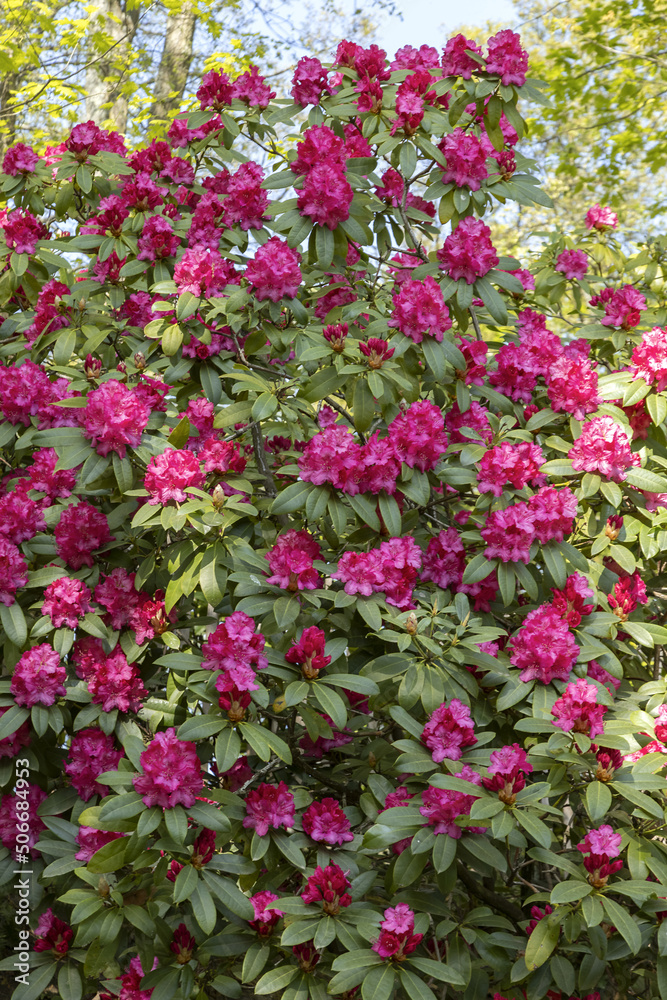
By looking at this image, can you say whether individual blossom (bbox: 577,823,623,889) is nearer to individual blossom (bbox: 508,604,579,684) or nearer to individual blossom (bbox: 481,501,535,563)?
individual blossom (bbox: 508,604,579,684)

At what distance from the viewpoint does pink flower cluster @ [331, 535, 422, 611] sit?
2.02 m

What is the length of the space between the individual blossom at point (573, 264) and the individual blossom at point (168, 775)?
85.8 inches

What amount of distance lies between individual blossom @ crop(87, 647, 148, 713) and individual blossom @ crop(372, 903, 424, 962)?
83 centimetres

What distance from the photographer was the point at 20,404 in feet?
8.09

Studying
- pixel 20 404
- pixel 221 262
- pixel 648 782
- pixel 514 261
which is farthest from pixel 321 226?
pixel 648 782

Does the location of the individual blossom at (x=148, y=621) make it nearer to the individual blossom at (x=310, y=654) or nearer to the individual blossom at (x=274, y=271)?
the individual blossom at (x=310, y=654)

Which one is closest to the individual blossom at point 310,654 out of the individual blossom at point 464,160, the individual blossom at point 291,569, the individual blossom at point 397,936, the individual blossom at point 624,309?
the individual blossom at point 291,569

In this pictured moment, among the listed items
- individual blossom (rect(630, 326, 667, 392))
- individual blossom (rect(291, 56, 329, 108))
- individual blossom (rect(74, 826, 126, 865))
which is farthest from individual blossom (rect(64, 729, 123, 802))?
individual blossom (rect(291, 56, 329, 108))

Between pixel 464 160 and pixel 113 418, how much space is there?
121 centimetres

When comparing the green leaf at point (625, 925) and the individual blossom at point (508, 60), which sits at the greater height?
the individual blossom at point (508, 60)

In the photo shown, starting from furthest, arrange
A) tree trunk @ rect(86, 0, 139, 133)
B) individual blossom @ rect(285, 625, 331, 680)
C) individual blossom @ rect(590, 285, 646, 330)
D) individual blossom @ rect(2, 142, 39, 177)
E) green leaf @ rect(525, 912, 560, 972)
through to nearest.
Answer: tree trunk @ rect(86, 0, 139, 133), individual blossom @ rect(2, 142, 39, 177), individual blossom @ rect(590, 285, 646, 330), individual blossom @ rect(285, 625, 331, 680), green leaf @ rect(525, 912, 560, 972)

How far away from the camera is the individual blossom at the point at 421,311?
2.22 m

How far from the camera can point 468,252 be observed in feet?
7.70

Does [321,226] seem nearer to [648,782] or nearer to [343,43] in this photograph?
[343,43]
